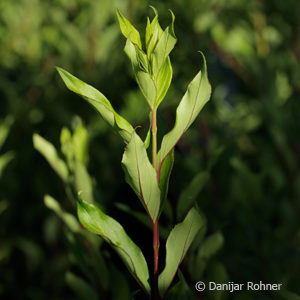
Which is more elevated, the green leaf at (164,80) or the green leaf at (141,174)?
the green leaf at (164,80)

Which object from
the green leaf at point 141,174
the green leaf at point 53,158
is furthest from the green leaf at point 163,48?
the green leaf at point 53,158

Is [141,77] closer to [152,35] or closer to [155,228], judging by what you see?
[152,35]

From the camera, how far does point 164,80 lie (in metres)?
0.55

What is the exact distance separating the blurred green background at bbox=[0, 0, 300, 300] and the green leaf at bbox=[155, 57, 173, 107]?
0.15m

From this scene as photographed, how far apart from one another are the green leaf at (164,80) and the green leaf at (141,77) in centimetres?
1

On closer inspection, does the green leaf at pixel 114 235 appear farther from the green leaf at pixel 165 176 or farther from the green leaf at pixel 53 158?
the green leaf at pixel 53 158

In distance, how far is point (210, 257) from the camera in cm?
75

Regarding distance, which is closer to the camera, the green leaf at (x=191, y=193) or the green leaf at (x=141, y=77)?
the green leaf at (x=141, y=77)

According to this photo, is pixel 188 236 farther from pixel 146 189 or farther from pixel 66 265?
pixel 66 265

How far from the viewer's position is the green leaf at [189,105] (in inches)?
20.6

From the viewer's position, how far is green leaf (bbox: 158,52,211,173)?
522mm

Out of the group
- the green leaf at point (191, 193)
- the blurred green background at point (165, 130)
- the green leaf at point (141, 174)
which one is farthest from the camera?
the blurred green background at point (165, 130)

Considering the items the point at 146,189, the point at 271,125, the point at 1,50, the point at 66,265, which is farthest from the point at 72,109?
the point at 146,189

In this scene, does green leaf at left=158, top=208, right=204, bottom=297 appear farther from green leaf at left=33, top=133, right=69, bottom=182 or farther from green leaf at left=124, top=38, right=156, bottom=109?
green leaf at left=33, top=133, right=69, bottom=182
